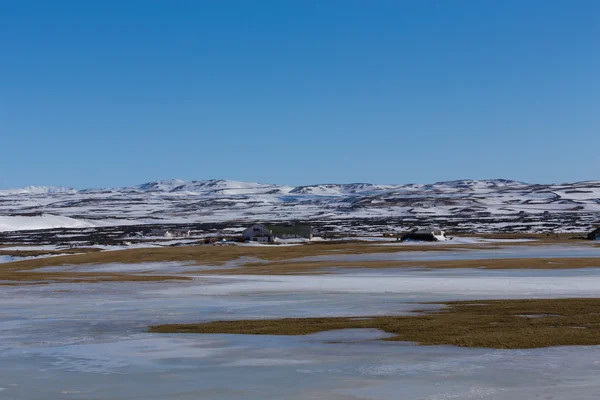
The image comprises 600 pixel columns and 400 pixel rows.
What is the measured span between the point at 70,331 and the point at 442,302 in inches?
497

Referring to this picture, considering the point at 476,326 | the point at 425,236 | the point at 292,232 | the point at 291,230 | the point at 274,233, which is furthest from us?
the point at 291,230

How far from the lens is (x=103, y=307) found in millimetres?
28094

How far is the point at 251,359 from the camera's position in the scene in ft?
56.3

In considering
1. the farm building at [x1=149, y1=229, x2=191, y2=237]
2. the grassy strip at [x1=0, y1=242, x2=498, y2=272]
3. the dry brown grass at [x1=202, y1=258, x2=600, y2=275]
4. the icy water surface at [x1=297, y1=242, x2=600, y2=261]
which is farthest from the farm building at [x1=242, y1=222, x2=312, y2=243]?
the dry brown grass at [x1=202, y1=258, x2=600, y2=275]

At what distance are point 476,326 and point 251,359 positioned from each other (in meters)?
6.85

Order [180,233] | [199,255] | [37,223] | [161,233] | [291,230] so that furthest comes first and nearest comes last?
[37,223] < [180,233] < [161,233] < [291,230] < [199,255]

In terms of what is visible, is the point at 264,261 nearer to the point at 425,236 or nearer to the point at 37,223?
the point at 425,236

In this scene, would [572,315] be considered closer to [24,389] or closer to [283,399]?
[283,399]

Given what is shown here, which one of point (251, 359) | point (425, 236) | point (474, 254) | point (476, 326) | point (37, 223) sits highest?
point (37, 223)

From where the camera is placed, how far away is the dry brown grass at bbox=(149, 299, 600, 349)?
61.5 feet

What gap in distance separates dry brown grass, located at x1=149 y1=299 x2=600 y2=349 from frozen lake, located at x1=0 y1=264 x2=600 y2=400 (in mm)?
861

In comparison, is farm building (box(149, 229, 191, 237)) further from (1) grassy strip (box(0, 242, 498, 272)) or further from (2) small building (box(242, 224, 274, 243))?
(1) grassy strip (box(0, 242, 498, 272))

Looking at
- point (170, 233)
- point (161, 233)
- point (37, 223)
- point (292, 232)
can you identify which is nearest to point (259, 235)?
point (292, 232)

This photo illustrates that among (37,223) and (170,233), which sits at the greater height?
(37,223)
